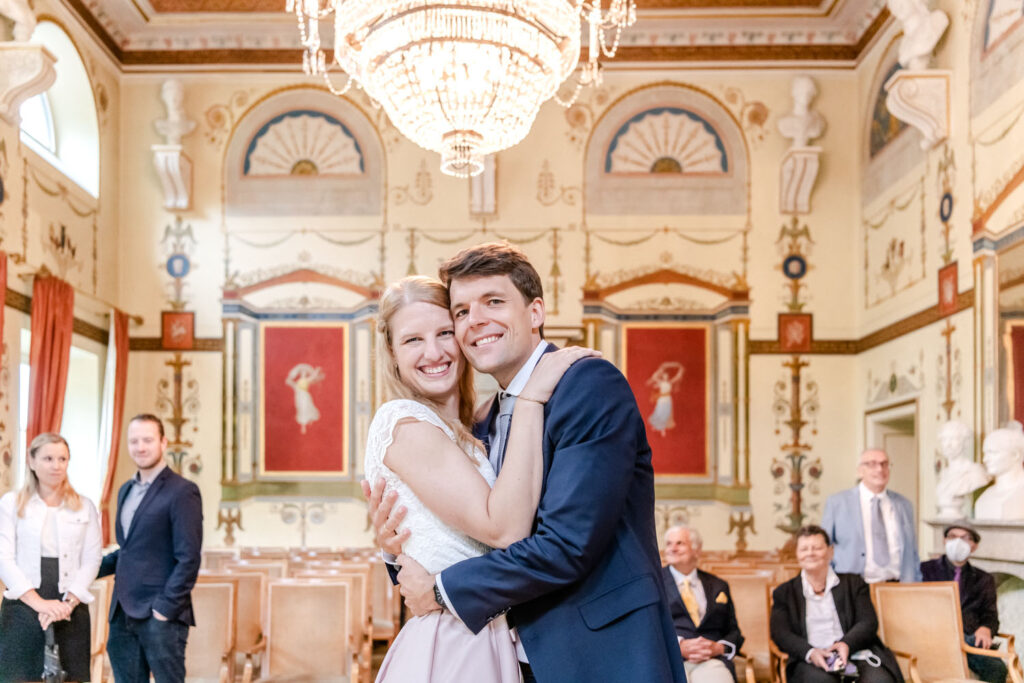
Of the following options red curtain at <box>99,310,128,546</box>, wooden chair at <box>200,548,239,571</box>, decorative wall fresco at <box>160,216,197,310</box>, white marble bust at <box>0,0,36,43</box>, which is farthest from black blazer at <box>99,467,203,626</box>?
decorative wall fresco at <box>160,216,197,310</box>

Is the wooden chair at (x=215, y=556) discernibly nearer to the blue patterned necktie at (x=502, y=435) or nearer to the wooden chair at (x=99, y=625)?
the wooden chair at (x=99, y=625)

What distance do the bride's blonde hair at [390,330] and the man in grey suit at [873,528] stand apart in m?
5.64

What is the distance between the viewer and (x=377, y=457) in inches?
98.8

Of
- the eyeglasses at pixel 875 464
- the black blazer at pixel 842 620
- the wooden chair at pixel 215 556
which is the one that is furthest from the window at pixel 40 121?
the black blazer at pixel 842 620

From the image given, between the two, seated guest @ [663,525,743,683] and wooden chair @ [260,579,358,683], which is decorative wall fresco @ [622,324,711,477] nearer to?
seated guest @ [663,525,743,683]

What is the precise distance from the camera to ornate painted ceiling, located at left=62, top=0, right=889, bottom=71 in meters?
11.5

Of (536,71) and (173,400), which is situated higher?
(536,71)

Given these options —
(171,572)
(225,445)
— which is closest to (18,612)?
(171,572)

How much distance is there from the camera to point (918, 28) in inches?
369

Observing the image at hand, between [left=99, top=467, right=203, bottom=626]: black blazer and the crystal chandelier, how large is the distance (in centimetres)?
325

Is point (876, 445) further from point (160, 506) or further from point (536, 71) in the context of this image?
point (160, 506)

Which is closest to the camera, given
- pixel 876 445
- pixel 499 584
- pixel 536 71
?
pixel 499 584

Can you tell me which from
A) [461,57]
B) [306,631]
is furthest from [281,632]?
[461,57]

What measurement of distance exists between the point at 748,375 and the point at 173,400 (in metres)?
6.35
